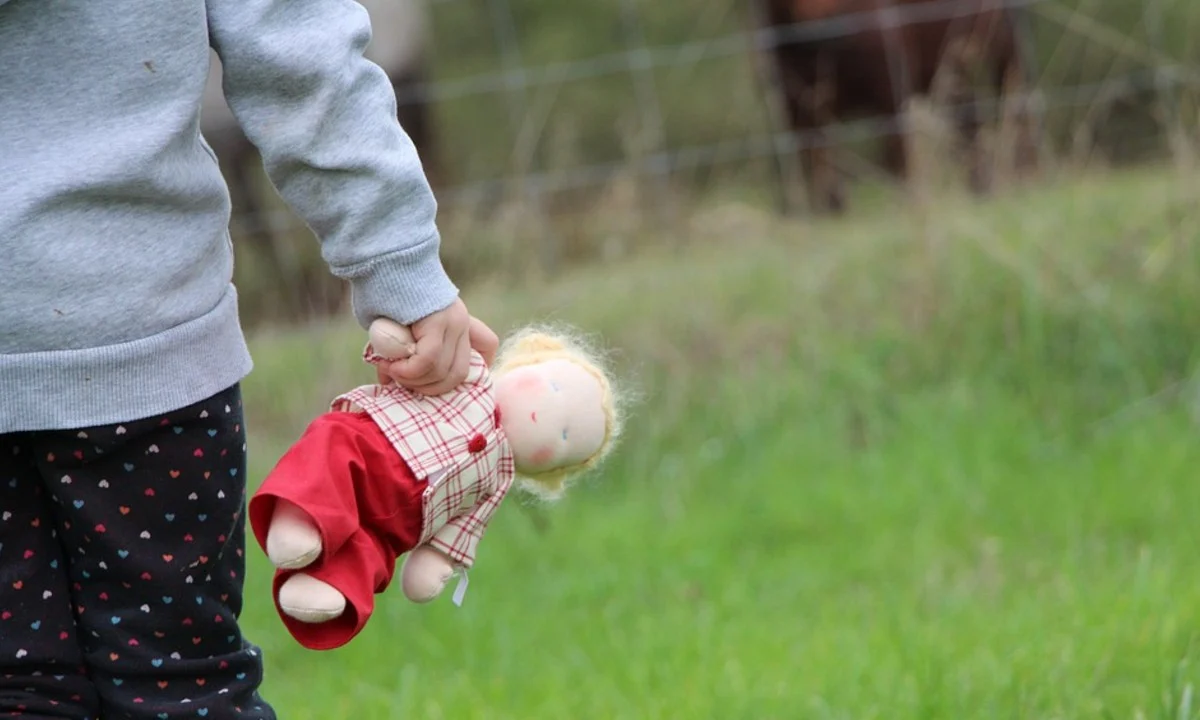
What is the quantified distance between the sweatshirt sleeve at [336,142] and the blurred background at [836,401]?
1.11 metres

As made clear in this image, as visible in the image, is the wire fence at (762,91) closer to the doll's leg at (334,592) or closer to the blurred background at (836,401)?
the blurred background at (836,401)

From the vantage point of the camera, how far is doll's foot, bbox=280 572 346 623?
1540mm

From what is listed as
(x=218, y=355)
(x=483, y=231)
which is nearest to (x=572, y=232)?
(x=483, y=231)

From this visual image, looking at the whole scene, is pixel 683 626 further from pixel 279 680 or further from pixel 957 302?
pixel 957 302

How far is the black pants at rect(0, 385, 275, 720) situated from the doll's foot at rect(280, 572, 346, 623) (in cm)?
13

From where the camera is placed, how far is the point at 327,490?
61.4 inches

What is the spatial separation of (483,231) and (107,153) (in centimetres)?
417

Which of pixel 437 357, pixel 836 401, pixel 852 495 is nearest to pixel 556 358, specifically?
pixel 437 357

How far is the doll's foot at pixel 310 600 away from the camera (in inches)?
60.6

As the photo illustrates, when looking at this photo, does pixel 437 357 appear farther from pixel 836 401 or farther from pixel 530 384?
pixel 836 401

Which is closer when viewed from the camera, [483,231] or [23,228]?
[23,228]

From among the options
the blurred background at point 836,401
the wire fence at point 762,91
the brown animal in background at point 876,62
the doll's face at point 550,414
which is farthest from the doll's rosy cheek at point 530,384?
the brown animal in background at point 876,62

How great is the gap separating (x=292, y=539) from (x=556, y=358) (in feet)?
1.41

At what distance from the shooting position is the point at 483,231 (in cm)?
566
